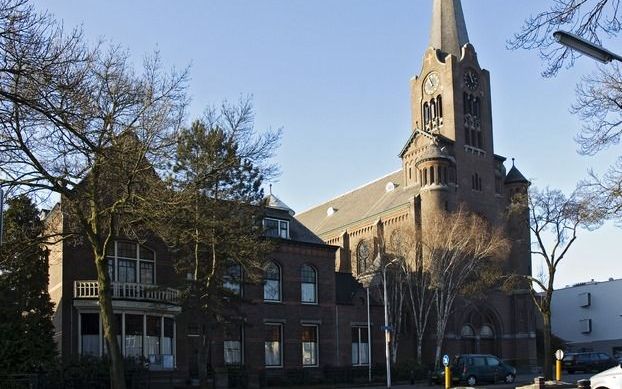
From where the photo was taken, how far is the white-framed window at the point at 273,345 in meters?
44.2

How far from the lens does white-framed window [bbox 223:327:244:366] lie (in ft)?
139

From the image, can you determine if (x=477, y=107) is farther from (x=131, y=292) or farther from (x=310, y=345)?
(x=131, y=292)

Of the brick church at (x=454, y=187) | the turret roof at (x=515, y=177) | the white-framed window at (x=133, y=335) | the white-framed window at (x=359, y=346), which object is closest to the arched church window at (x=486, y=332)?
the brick church at (x=454, y=187)

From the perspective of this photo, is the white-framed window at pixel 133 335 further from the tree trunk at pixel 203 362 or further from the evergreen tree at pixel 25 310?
the evergreen tree at pixel 25 310

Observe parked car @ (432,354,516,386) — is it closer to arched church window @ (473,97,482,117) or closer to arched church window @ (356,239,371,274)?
arched church window @ (356,239,371,274)

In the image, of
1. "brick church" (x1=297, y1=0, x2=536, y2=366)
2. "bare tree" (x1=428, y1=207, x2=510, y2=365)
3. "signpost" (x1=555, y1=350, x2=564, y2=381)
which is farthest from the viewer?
"brick church" (x1=297, y1=0, x2=536, y2=366)

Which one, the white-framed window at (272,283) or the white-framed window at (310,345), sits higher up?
the white-framed window at (272,283)

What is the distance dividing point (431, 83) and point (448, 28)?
6.31m

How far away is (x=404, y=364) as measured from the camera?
156ft

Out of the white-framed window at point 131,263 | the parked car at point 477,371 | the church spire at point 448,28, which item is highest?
the church spire at point 448,28

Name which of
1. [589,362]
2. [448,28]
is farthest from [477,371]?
[448,28]

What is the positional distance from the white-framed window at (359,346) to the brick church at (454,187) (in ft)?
16.1

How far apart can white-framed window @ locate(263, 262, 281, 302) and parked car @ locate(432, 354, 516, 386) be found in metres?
10.4

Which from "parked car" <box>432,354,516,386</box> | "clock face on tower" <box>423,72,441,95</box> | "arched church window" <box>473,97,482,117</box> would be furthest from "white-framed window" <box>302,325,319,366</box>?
"clock face on tower" <box>423,72,441,95</box>
